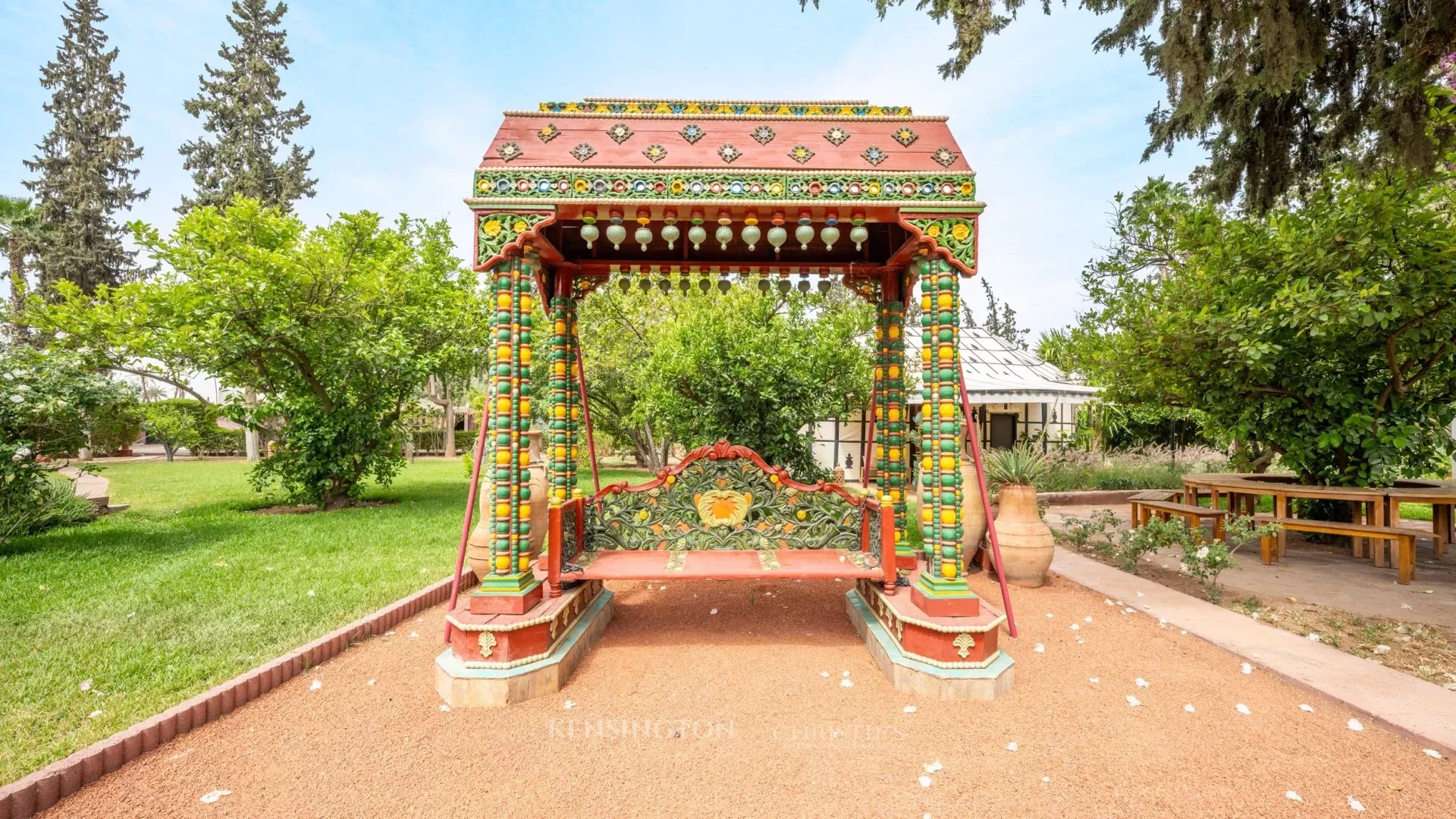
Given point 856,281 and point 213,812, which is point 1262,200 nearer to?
point 856,281

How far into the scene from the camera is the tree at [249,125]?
23.9 m

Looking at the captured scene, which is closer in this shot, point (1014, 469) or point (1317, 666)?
point (1317, 666)

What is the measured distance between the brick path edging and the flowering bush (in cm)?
512

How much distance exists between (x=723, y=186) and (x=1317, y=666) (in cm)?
489

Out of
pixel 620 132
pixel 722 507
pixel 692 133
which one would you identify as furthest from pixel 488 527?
pixel 692 133

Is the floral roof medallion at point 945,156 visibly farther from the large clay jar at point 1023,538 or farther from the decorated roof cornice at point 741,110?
the large clay jar at point 1023,538

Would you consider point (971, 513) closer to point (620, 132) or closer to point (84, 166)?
point (620, 132)

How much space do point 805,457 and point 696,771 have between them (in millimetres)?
7491

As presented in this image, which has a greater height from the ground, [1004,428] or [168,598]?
[1004,428]

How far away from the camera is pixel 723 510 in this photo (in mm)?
4664

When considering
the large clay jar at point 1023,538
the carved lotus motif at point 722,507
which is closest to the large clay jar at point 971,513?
the large clay jar at point 1023,538

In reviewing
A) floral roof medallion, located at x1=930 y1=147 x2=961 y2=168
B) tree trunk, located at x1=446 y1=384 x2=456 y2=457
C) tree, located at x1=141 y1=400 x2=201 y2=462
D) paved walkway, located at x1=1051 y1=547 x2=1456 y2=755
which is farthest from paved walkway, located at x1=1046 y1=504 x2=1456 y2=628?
tree, located at x1=141 y1=400 x2=201 y2=462

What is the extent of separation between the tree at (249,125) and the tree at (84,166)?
174 inches

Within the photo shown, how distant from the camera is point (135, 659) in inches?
147
